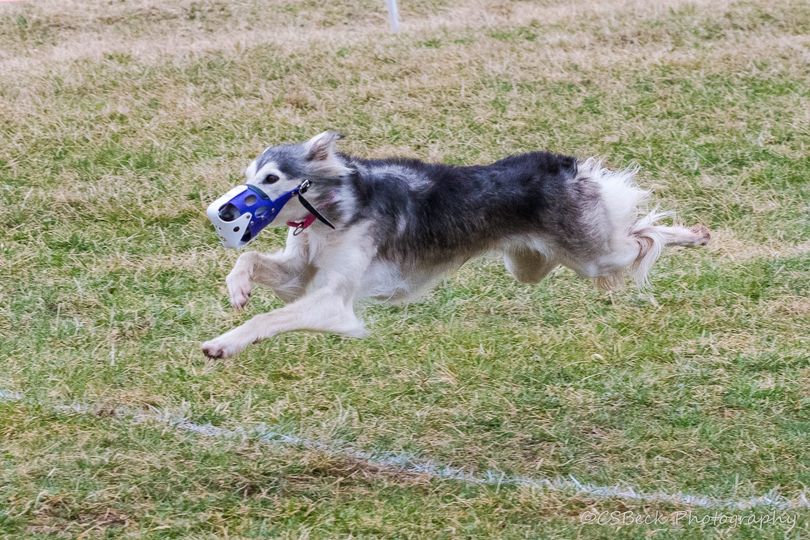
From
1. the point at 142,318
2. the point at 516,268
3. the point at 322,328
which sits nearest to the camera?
the point at 322,328

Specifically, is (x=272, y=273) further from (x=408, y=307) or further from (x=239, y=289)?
(x=408, y=307)

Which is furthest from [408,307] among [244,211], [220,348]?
[220,348]

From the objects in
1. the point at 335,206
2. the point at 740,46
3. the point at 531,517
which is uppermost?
the point at 335,206

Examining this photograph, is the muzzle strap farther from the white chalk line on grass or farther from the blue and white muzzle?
the white chalk line on grass

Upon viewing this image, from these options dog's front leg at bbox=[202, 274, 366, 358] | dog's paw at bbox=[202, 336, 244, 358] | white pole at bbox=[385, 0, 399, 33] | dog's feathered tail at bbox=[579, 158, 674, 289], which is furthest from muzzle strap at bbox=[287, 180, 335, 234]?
white pole at bbox=[385, 0, 399, 33]

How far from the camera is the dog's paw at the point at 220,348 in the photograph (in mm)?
4934

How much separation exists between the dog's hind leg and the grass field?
477 millimetres

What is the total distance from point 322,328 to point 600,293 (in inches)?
112

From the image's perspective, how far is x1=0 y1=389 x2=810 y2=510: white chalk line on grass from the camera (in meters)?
5.21

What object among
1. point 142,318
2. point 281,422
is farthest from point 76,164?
point 281,422

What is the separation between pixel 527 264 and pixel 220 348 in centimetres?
222

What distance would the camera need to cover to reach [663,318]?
24.0 ft

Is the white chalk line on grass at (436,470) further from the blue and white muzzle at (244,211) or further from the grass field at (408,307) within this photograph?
the blue and white muzzle at (244,211)

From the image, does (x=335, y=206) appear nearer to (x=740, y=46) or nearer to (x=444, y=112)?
(x=444, y=112)
